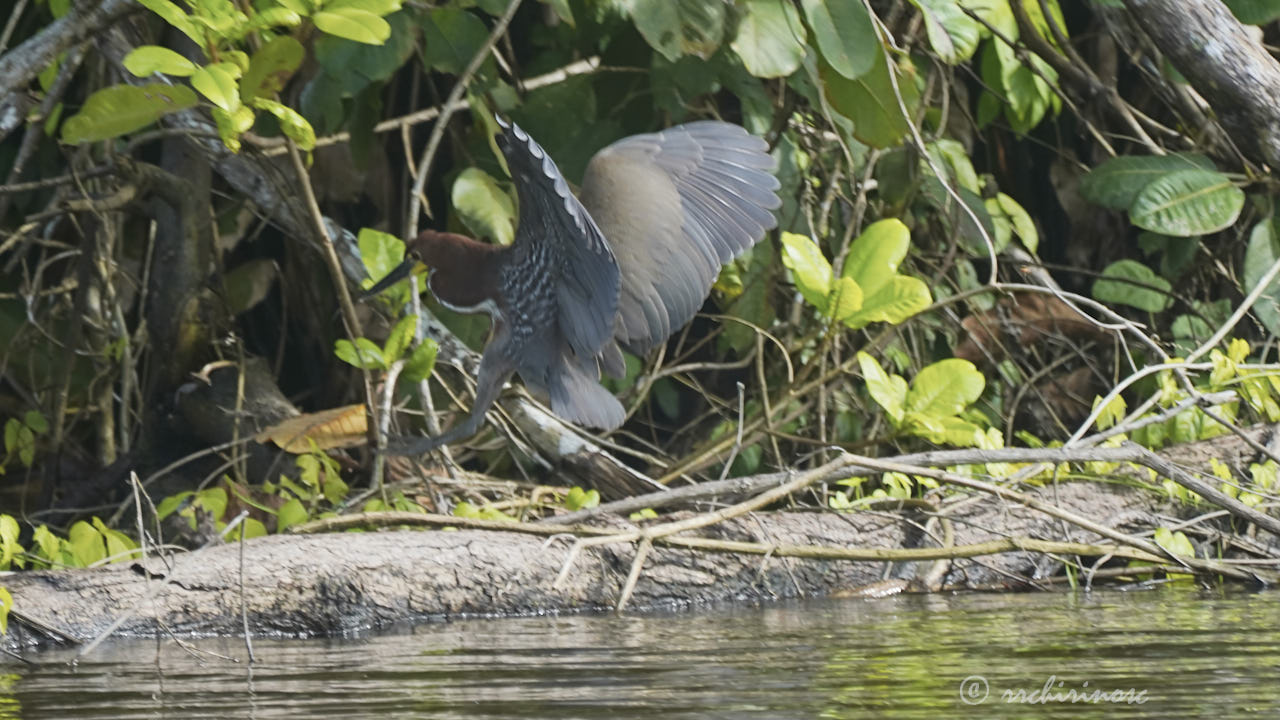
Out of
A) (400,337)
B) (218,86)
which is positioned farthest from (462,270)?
(218,86)

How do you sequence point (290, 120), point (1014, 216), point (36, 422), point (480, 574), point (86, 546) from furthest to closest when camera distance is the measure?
1. point (1014, 216)
2. point (36, 422)
3. point (86, 546)
4. point (480, 574)
5. point (290, 120)

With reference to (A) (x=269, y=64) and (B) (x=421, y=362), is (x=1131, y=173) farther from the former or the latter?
(A) (x=269, y=64)

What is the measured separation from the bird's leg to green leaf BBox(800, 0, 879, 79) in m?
0.86

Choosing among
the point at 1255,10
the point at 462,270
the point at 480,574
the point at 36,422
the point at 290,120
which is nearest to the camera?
the point at 290,120

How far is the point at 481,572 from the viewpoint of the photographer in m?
2.59

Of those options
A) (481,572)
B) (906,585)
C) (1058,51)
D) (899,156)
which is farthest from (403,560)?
(1058,51)

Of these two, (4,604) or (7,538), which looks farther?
(7,538)

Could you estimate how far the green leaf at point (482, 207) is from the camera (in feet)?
10.4

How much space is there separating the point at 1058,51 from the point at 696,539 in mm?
2035

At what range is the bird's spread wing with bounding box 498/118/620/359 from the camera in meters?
2.48

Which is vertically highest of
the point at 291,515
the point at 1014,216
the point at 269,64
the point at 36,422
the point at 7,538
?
the point at 269,64

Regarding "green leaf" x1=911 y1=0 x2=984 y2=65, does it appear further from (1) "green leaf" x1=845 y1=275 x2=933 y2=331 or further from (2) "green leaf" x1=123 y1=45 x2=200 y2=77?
(2) "green leaf" x1=123 y1=45 x2=200 y2=77

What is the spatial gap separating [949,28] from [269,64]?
138 cm

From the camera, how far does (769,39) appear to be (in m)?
2.88
